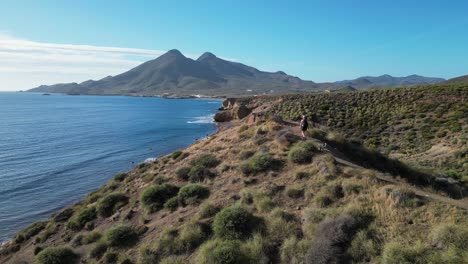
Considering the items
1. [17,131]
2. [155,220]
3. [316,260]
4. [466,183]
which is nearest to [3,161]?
[17,131]

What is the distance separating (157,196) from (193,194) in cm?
240

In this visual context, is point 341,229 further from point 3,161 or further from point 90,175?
point 3,161

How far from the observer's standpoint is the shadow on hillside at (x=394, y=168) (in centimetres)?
1724

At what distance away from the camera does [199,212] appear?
550 inches

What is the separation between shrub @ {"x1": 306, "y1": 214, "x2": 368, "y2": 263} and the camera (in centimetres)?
917

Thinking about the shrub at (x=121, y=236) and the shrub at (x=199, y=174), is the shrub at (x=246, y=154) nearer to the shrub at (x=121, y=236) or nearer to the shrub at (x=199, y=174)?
the shrub at (x=199, y=174)

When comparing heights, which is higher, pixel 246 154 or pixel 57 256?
pixel 246 154

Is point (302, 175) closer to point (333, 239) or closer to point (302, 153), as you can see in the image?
point (302, 153)

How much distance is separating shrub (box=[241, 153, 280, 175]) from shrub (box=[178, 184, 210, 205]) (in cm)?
236

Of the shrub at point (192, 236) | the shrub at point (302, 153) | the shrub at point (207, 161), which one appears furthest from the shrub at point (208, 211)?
the shrub at point (207, 161)

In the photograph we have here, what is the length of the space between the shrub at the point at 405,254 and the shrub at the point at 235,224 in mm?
4534

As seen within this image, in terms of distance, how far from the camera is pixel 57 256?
1367 cm

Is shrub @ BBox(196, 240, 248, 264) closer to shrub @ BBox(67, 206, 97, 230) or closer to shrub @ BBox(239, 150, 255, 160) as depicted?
shrub @ BBox(239, 150, 255, 160)

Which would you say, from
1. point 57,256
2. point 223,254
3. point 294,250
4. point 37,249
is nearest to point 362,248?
point 294,250
